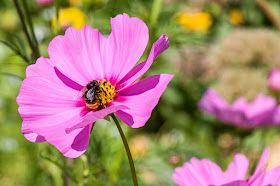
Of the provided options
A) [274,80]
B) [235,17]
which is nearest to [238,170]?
[274,80]

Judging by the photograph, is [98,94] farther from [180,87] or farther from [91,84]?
[180,87]

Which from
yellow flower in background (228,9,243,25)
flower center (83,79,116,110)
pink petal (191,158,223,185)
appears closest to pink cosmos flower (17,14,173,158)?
flower center (83,79,116,110)

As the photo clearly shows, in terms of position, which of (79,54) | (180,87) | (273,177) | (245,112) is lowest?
(273,177)

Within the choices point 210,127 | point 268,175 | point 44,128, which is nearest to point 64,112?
point 44,128

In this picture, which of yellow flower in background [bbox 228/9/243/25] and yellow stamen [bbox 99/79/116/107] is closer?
yellow stamen [bbox 99/79/116/107]

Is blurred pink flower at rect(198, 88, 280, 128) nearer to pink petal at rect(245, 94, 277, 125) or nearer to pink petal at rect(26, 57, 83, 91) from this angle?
pink petal at rect(245, 94, 277, 125)

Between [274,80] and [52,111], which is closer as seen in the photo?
[52,111]

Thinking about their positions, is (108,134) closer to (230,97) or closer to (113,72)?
(113,72)

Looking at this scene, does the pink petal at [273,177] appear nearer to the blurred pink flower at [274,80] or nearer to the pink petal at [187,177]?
the pink petal at [187,177]
